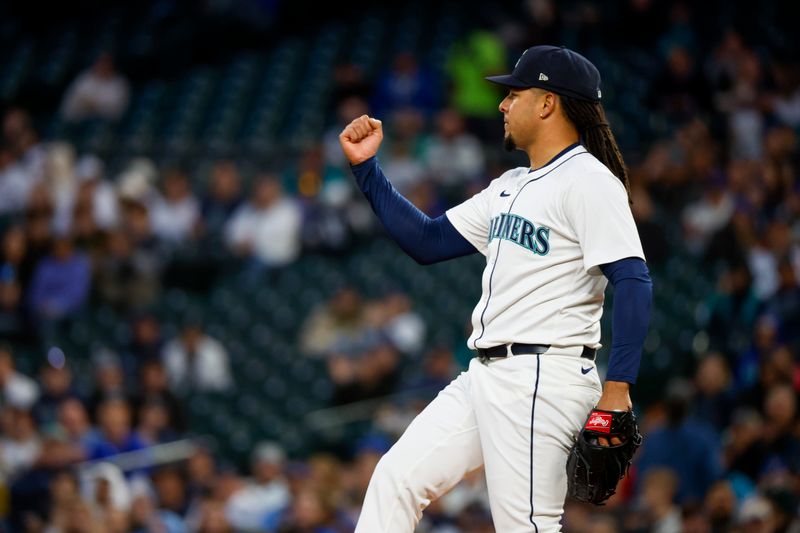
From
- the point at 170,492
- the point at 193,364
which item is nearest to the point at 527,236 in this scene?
the point at 170,492

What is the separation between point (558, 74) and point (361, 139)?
0.68 m

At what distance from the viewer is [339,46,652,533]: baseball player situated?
3549mm

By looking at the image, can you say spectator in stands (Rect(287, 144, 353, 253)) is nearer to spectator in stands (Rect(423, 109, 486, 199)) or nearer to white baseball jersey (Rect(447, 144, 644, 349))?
spectator in stands (Rect(423, 109, 486, 199))

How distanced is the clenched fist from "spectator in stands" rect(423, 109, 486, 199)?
7380mm

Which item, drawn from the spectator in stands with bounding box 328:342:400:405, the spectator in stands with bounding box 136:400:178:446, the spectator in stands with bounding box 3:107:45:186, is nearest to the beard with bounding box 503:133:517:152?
the spectator in stands with bounding box 136:400:178:446

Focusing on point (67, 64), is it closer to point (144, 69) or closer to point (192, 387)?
point (144, 69)

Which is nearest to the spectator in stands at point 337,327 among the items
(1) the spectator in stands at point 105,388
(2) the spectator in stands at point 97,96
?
(1) the spectator in stands at point 105,388

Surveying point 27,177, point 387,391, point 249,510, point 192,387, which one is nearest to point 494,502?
point 249,510

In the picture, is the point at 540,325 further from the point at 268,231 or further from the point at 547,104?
the point at 268,231

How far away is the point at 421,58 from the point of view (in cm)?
1352

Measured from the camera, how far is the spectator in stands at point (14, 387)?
9.12 m

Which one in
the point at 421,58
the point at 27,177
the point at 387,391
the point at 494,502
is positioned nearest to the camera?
the point at 494,502

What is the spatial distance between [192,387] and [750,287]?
4.05 metres

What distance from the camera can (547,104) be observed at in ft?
12.4
